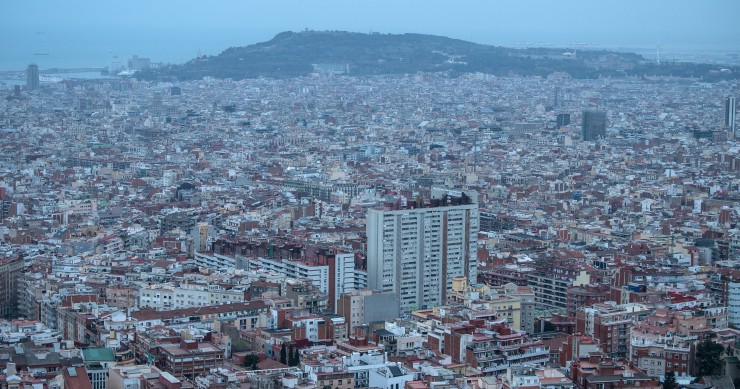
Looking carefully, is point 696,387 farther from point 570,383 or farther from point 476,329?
point 476,329

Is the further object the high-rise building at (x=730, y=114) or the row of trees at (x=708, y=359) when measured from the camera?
the high-rise building at (x=730, y=114)

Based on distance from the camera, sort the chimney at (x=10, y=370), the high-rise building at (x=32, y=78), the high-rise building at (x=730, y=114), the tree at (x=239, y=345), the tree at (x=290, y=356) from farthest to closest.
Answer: the high-rise building at (x=32, y=78), the high-rise building at (x=730, y=114), the tree at (x=239, y=345), the tree at (x=290, y=356), the chimney at (x=10, y=370)

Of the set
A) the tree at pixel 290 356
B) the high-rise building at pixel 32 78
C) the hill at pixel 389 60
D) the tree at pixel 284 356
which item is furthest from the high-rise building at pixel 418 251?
the hill at pixel 389 60

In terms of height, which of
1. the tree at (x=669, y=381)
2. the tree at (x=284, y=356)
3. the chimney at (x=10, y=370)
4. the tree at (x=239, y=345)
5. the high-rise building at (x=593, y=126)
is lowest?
the high-rise building at (x=593, y=126)

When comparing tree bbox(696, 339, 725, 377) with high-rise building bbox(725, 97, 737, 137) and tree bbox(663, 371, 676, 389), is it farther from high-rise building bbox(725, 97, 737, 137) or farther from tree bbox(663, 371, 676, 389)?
high-rise building bbox(725, 97, 737, 137)

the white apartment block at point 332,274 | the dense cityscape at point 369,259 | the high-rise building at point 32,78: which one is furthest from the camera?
the high-rise building at point 32,78

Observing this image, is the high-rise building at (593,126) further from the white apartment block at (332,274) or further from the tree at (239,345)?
the tree at (239,345)

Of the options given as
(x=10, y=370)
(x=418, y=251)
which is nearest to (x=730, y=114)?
(x=418, y=251)

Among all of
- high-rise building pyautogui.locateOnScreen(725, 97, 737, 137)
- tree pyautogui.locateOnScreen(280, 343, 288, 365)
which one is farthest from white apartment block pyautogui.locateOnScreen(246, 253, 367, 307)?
high-rise building pyautogui.locateOnScreen(725, 97, 737, 137)
